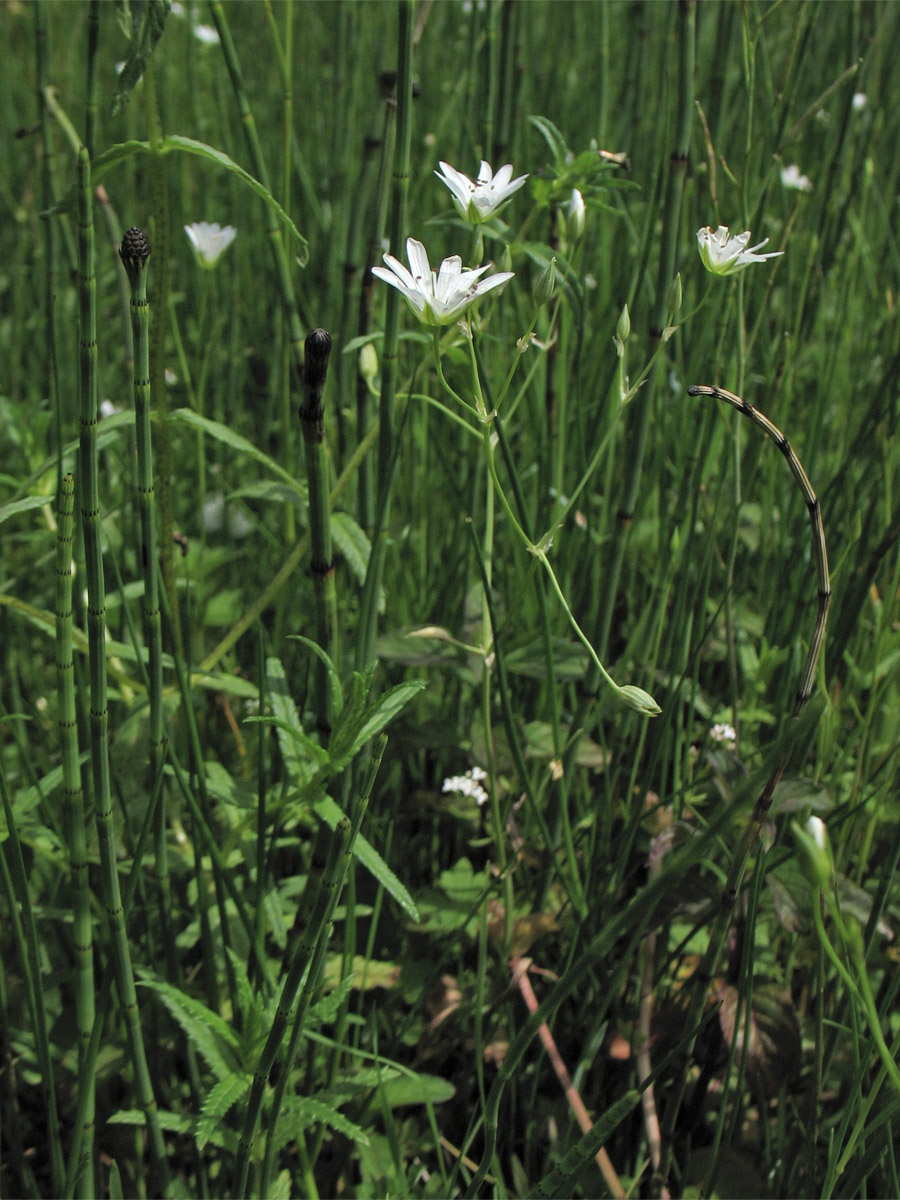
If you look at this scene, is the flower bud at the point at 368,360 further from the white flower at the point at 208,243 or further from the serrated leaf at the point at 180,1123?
the serrated leaf at the point at 180,1123

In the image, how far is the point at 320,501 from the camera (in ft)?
2.23

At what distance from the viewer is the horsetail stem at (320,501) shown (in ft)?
1.91

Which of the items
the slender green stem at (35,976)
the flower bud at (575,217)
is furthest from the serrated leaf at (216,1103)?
the flower bud at (575,217)

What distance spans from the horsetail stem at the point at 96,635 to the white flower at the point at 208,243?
53 centimetres

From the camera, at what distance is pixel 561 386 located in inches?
40.1

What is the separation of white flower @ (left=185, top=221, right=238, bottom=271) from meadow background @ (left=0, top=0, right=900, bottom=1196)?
0.11 metres

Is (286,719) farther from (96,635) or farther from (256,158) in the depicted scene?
(256,158)

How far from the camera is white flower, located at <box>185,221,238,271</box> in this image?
110 centimetres

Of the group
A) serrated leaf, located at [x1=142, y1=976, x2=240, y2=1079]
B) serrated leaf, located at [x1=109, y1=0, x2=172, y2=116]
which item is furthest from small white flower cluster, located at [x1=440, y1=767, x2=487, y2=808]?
serrated leaf, located at [x1=109, y1=0, x2=172, y2=116]

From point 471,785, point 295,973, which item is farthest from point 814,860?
point 471,785

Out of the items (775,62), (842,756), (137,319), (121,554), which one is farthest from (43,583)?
(775,62)

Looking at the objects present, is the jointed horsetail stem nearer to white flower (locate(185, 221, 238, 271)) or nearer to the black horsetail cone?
the black horsetail cone

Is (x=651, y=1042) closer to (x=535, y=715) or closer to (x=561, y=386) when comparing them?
(x=535, y=715)

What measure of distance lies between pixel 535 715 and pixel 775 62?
1777mm
